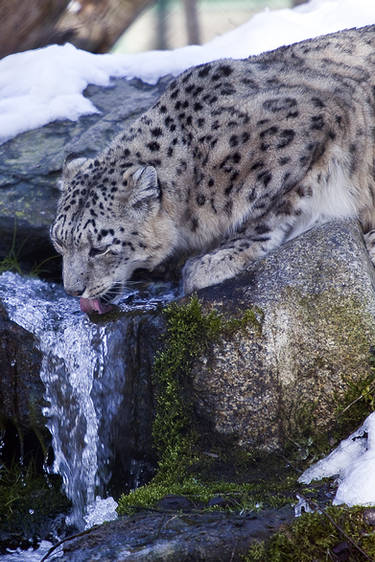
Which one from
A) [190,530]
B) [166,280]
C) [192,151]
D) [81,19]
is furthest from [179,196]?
[81,19]

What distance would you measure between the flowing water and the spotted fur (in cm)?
33

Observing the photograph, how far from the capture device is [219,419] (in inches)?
161

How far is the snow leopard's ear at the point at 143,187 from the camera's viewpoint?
15.6 feet

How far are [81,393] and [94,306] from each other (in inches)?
22.0

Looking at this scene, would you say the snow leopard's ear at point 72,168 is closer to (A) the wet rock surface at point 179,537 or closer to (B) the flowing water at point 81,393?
(B) the flowing water at point 81,393

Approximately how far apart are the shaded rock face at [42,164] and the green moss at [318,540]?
3700 mm

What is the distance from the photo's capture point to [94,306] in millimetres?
4867

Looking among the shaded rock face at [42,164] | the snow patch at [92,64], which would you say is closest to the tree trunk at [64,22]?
the snow patch at [92,64]

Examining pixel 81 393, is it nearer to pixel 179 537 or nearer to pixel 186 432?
pixel 186 432

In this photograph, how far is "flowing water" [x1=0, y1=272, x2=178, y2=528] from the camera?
459cm

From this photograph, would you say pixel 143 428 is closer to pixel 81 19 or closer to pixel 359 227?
pixel 359 227

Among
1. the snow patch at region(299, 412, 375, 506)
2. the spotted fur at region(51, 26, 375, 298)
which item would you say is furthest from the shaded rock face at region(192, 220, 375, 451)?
the spotted fur at region(51, 26, 375, 298)

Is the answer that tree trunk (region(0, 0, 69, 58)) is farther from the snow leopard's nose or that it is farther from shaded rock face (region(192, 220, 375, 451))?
shaded rock face (region(192, 220, 375, 451))

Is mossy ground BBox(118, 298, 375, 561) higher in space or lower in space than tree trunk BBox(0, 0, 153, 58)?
lower
